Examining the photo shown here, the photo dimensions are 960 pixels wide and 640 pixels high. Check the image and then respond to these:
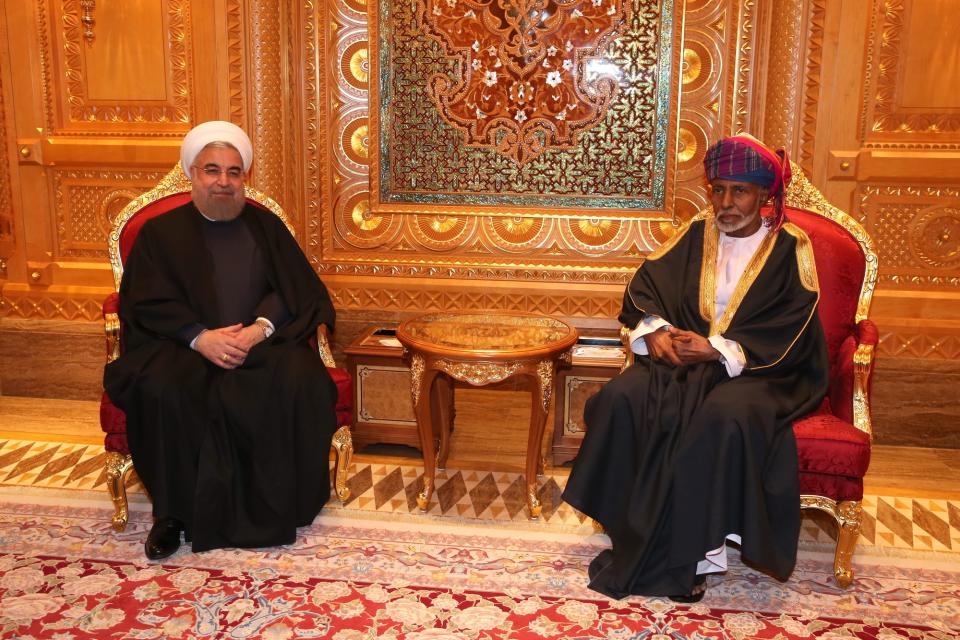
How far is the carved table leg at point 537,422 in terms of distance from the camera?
350 cm

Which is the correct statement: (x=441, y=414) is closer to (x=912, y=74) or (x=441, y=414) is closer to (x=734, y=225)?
(x=734, y=225)

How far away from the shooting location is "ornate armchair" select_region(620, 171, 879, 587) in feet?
9.95

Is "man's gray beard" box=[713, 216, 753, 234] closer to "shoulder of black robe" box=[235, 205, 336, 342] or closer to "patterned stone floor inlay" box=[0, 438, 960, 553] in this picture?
"patterned stone floor inlay" box=[0, 438, 960, 553]

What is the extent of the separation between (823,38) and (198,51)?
370cm

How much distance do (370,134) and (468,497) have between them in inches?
96.8

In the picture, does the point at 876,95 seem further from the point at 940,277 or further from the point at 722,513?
the point at 722,513

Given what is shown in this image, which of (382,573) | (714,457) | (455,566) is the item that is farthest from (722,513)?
(382,573)

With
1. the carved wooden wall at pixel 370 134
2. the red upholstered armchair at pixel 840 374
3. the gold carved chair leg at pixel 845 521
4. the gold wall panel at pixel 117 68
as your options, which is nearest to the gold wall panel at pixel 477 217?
the carved wooden wall at pixel 370 134

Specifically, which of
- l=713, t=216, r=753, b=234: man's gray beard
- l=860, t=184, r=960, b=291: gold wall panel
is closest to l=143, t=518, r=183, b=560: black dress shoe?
l=713, t=216, r=753, b=234: man's gray beard

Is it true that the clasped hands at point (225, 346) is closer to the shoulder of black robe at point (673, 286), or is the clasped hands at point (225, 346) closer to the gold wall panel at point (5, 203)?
the shoulder of black robe at point (673, 286)

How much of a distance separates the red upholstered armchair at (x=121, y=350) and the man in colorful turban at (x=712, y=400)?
114 cm

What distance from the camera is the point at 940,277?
4680 mm

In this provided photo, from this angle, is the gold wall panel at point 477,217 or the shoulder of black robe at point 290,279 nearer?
the shoulder of black robe at point 290,279

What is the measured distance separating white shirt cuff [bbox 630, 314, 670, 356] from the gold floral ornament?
1.87 meters
